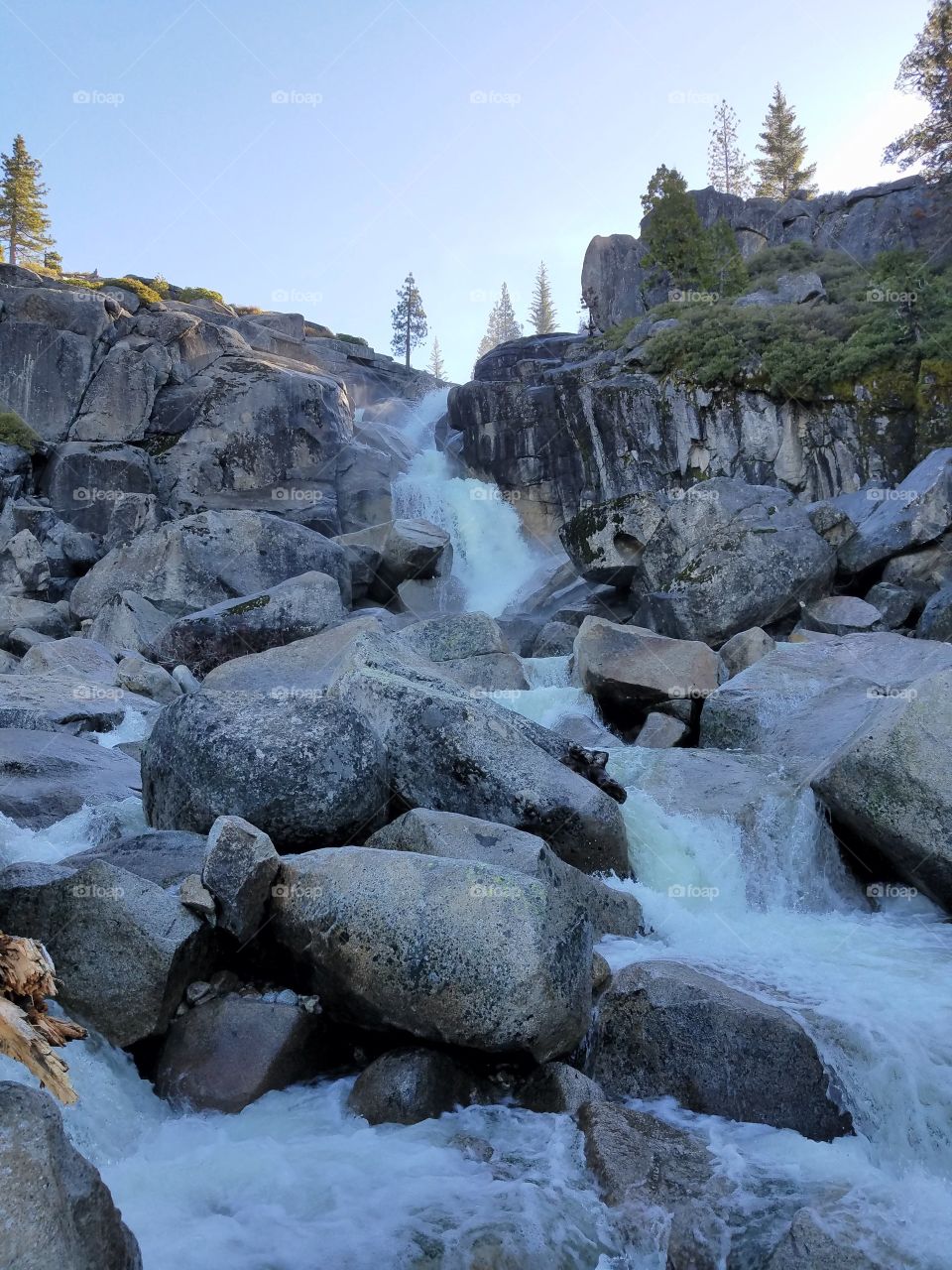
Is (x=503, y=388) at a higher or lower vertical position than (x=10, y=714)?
higher

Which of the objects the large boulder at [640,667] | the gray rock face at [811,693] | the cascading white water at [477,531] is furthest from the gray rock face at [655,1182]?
the cascading white water at [477,531]

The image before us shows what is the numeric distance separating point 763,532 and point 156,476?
2351 centimetres

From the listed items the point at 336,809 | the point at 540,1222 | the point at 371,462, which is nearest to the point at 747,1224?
the point at 540,1222

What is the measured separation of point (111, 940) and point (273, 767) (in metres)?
2.22

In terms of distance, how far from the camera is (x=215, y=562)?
83.0 feet

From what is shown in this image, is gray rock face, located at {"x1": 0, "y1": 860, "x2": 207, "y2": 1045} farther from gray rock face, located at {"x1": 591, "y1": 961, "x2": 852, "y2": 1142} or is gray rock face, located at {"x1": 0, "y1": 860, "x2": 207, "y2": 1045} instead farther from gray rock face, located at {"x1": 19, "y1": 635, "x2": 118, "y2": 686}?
gray rock face, located at {"x1": 19, "y1": 635, "x2": 118, "y2": 686}

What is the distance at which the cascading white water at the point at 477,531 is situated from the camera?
32.3 metres

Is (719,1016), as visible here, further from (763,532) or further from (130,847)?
(763,532)

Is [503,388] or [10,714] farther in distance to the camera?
[503,388]

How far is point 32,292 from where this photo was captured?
35.7 metres

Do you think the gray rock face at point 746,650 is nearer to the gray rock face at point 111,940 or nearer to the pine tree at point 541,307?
the gray rock face at point 111,940

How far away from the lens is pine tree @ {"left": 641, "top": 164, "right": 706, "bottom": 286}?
144 feet

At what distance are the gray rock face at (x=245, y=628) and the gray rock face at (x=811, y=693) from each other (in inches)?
360

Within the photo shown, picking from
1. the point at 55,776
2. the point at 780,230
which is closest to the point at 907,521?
the point at 55,776
